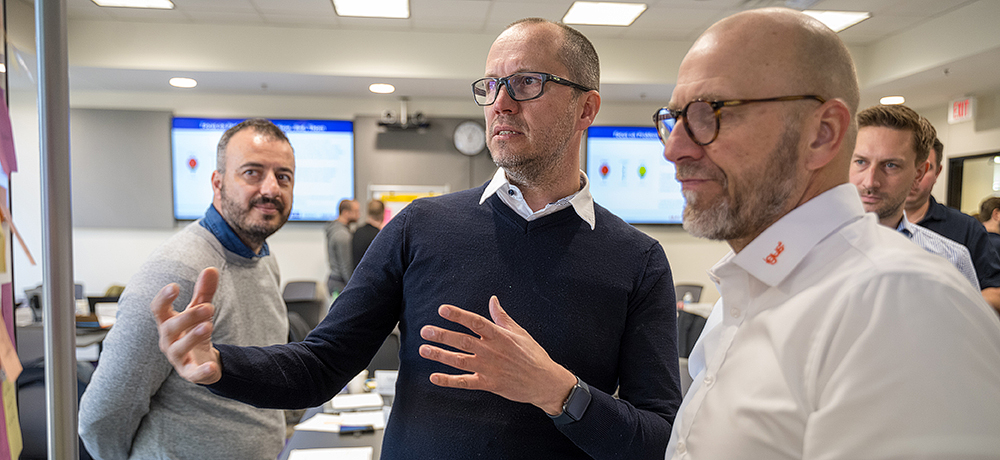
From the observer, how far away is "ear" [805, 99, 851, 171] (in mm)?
817

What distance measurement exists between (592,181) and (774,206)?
5912mm

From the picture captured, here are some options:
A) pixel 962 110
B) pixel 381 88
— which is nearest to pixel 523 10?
pixel 381 88

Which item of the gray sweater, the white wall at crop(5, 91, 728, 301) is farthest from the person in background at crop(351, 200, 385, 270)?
the gray sweater

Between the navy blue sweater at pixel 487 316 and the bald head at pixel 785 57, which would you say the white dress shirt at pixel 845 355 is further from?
the navy blue sweater at pixel 487 316

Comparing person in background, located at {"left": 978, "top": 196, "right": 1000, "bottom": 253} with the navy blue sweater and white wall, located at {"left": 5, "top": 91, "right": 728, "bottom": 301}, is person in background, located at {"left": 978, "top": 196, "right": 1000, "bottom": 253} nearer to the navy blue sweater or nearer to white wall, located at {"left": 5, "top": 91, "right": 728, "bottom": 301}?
white wall, located at {"left": 5, "top": 91, "right": 728, "bottom": 301}

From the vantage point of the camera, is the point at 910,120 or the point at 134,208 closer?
the point at 910,120

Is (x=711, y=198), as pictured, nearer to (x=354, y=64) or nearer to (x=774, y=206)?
(x=774, y=206)

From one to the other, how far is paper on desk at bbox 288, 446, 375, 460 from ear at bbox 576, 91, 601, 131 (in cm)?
135

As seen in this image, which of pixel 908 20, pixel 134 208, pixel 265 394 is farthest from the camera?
pixel 134 208

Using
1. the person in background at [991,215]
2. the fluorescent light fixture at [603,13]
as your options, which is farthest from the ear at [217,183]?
the person in background at [991,215]

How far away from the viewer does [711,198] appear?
0.89 metres

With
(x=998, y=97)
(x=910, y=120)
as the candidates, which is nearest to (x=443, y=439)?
(x=910, y=120)

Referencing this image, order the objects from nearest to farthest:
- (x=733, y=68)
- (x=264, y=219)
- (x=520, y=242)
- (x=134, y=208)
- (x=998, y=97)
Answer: (x=733, y=68) < (x=520, y=242) < (x=264, y=219) < (x=998, y=97) < (x=134, y=208)

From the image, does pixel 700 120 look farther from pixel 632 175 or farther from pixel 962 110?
pixel 962 110
